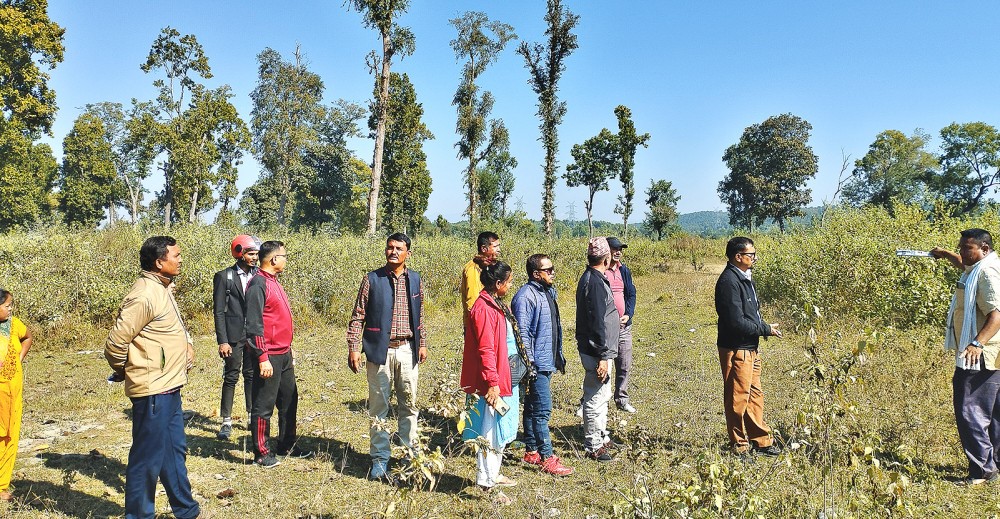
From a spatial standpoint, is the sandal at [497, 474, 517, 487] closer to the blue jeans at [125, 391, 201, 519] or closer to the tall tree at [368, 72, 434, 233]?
the blue jeans at [125, 391, 201, 519]

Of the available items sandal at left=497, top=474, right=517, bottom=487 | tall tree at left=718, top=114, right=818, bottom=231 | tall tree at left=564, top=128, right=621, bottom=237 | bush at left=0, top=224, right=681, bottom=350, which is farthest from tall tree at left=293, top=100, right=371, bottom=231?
sandal at left=497, top=474, right=517, bottom=487

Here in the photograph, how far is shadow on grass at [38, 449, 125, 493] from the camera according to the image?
14.7 ft

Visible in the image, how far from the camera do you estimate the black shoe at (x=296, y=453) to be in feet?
16.3

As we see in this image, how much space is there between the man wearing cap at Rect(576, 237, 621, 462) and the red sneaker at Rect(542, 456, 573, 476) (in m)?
0.42

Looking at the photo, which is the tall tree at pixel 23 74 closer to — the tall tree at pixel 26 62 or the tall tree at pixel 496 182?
the tall tree at pixel 26 62

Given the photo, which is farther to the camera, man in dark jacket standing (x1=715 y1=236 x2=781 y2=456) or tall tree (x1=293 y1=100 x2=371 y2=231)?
tall tree (x1=293 y1=100 x2=371 y2=231)

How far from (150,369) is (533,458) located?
9.82 ft

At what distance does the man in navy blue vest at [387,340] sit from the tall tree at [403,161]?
2587 centimetres

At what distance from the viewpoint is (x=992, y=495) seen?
4.09 m

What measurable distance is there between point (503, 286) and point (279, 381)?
2167 millimetres

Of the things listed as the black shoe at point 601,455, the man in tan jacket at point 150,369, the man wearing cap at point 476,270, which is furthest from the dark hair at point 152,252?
the black shoe at point 601,455

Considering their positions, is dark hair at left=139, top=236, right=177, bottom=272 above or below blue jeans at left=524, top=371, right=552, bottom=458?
above

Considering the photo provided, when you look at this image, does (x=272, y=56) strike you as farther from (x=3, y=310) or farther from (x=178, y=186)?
(x=3, y=310)

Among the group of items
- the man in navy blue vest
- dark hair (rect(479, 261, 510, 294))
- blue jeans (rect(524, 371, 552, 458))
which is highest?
dark hair (rect(479, 261, 510, 294))
